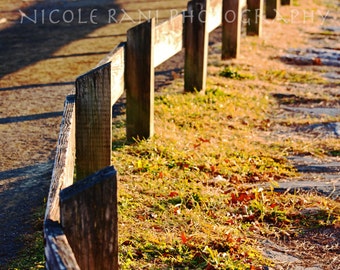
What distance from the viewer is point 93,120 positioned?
4.74 m

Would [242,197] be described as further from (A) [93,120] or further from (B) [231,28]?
(B) [231,28]

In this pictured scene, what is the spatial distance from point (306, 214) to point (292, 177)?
87cm

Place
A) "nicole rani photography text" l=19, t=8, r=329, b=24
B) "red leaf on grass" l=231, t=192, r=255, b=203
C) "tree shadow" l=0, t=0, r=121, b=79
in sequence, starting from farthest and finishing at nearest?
1. "nicole rani photography text" l=19, t=8, r=329, b=24
2. "tree shadow" l=0, t=0, r=121, b=79
3. "red leaf on grass" l=231, t=192, r=255, b=203

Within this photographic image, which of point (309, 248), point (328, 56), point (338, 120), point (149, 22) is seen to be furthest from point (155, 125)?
point (328, 56)

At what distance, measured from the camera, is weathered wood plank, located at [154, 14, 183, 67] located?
6.92m

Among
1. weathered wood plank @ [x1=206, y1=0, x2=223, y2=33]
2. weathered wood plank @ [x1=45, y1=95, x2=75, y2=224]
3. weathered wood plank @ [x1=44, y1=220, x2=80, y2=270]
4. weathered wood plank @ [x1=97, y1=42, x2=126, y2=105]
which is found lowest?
weathered wood plank @ [x1=44, y1=220, x2=80, y2=270]

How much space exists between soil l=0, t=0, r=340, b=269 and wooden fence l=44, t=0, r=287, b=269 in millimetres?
499

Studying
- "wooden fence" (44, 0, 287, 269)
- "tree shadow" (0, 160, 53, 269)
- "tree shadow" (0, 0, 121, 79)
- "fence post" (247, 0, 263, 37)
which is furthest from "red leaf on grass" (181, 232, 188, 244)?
"fence post" (247, 0, 263, 37)

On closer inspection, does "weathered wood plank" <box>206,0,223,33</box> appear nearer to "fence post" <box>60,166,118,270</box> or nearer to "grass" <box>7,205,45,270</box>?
"grass" <box>7,205,45,270</box>

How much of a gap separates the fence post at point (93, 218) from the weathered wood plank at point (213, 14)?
5.58 m

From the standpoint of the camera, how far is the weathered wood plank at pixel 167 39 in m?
6.92

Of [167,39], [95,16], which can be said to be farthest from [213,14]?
[95,16]

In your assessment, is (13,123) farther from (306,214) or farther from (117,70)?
(306,214)

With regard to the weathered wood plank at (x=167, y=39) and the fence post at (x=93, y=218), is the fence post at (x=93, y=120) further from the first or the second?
the weathered wood plank at (x=167, y=39)
